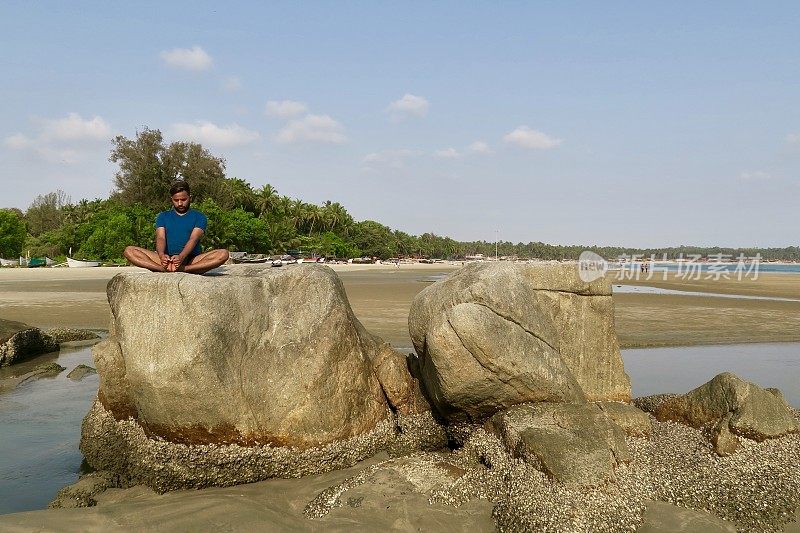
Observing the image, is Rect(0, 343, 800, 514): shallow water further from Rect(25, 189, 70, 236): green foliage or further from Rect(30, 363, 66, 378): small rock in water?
Rect(25, 189, 70, 236): green foliage

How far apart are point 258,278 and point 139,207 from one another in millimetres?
66359

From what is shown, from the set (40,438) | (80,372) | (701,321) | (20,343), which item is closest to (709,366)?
(701,321)

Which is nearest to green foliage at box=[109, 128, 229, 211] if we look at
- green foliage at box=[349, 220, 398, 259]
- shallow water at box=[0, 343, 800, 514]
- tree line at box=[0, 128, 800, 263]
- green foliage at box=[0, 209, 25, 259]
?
tree line at box=[0, 128, 800, 263]

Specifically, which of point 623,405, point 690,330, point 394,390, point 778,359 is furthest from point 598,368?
point 690,330

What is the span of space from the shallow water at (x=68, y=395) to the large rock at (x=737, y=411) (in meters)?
3.84

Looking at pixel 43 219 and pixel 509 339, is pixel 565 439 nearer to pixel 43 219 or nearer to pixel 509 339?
pixel 509 339

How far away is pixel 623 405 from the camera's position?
7816 millimetres

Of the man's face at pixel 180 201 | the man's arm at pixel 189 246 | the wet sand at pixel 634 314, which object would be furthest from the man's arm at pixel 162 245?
the wet sand at pixel 634 314

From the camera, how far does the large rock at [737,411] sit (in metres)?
7.24

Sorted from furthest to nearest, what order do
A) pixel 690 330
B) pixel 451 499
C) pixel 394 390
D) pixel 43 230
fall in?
pixel 43 230, pixel 690 330, pixel 394 390, pixel 451 499

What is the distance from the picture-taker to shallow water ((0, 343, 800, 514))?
7258mm

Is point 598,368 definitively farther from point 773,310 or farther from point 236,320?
point 773,310

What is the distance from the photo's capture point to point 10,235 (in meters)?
67.9

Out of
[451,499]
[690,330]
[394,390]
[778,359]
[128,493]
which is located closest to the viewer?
[451,499]
